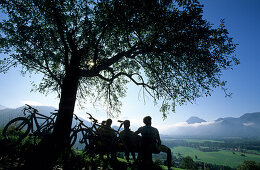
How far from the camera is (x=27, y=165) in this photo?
4426 mm

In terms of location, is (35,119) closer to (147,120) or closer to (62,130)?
(62,130)

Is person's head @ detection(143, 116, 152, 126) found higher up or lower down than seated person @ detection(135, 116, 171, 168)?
higher up

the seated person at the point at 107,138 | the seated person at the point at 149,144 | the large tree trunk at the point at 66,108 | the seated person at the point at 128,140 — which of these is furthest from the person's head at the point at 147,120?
the large tree trunk at the point at 66,108

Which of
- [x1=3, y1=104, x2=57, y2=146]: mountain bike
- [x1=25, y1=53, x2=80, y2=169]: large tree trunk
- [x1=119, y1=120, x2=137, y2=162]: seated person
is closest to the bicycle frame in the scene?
[x1=3, y1=104, x2=57, y2=146]: mountain bike

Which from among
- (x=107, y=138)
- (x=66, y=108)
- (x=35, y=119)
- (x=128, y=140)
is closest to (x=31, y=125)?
(x=35, y=119)

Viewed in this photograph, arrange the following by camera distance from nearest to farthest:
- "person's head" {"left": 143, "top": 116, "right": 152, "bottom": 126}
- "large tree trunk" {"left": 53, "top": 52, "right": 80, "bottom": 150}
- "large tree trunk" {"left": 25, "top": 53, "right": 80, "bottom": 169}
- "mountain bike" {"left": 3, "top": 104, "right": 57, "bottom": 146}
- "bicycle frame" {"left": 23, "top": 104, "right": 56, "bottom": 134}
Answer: "large tree trunk" {"left": 25, "top": 53, "right": 80, "bottom": 169} → "person's head" {"left": 143, "top": 116, "right": 152, "bottom": 126} → "mountain bike" {"left": 3, "top": 104, "right": 57, "bottom": 146} → "bicycle frame" {"left": 23, "top": 104, "right": 56, "bottom": 134} → "large tree trunk" {"left": 53, "top": 52, "right": 80, "bottom": 150}

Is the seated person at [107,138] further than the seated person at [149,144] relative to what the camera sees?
Yes

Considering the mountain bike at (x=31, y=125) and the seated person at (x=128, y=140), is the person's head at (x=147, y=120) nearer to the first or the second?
the seated person at (x=128, y=140)

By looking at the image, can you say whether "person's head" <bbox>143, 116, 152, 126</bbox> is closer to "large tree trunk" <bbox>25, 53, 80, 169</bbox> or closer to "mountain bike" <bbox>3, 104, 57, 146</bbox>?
"large tree trunk" <bbox>25, 53, 80, 169</bbox>

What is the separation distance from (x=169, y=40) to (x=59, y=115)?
8745mm

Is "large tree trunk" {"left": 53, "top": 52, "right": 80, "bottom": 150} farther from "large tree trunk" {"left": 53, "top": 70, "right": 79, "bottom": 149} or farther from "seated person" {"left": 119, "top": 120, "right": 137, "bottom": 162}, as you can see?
"seated person" {"left": 119, "top": 120, "right": 137, "bottom": 162}

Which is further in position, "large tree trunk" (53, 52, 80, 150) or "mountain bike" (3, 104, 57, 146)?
"large tree trunk" (53, 52, 80, 150)

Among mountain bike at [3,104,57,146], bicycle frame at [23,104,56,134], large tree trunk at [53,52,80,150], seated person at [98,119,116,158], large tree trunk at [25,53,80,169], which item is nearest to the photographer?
large tree trunk at [25,53,80,169]

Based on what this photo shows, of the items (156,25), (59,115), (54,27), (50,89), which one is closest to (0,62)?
(50,89)
